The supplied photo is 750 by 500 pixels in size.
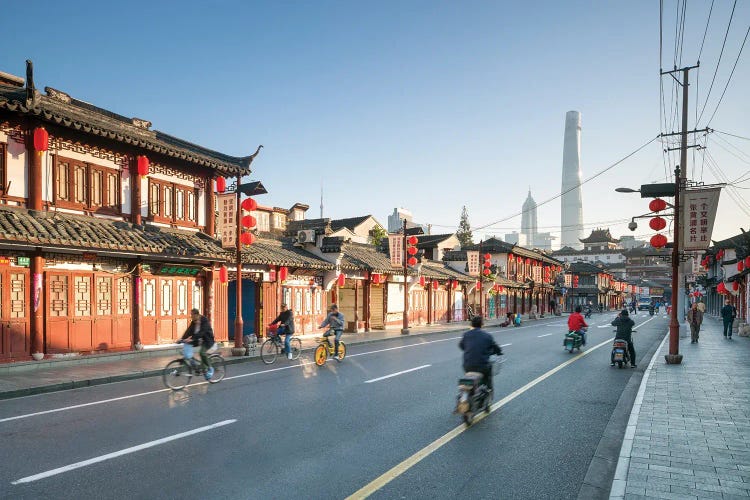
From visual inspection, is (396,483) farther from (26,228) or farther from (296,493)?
(26,228)

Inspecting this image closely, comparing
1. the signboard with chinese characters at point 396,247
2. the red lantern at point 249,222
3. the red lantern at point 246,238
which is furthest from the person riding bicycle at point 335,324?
the signboard with chinese characters at point 396,247

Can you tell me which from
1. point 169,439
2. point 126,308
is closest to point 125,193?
point 126,308

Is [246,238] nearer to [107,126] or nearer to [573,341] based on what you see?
[107,126]

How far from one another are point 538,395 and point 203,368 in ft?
24.9

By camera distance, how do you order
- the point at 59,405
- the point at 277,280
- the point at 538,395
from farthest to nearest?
the point at 277,280, the point at 538,395, the point at 59,405

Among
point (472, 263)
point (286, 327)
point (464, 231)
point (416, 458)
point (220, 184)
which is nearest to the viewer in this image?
point (416, 458)

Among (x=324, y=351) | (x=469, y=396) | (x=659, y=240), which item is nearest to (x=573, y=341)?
(x=659, y=240)

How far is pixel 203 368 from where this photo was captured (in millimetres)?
12297

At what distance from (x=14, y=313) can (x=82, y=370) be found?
2.50 meters

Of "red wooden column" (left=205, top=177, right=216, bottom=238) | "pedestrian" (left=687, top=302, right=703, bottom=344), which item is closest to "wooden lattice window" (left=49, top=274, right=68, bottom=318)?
"red wooden column" (left=205, top=177, right=216, bottom=238)

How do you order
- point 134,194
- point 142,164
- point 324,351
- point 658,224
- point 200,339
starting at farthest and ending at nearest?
1. point 134,194
2. point 142,164
3. point 658,224
4. point 324,351
5. point 200,339

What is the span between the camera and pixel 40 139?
1454 cm

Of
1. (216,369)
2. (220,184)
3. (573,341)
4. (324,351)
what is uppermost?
(220,184)

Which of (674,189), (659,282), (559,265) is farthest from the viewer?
(659,282)
